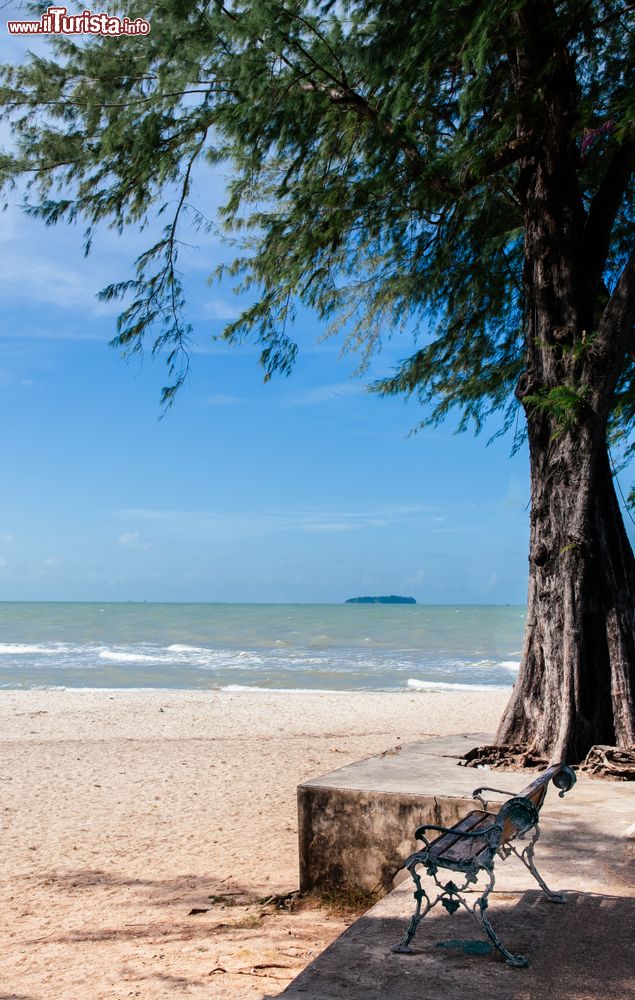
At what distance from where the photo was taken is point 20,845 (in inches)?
259

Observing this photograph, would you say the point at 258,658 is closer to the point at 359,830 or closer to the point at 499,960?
the point at 359,830

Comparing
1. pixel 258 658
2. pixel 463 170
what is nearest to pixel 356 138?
pixel 463 170

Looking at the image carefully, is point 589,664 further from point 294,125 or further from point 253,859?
point 294,125

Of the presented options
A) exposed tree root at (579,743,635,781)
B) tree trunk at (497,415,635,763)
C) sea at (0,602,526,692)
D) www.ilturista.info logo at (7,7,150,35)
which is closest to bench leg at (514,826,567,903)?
exposed tree root at (579,743,635,781)

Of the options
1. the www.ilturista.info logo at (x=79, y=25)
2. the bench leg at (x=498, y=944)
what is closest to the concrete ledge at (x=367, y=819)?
the bench leg at (x=498, y=944)

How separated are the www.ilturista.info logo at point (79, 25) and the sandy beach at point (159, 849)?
20.7ft

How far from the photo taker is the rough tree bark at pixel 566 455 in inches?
239

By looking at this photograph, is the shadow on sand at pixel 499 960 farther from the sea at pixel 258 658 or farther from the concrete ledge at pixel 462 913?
the sea at pixel 258 658

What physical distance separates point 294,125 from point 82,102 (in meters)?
1.77

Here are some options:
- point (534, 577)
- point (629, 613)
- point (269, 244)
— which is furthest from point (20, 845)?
point (269, 244)

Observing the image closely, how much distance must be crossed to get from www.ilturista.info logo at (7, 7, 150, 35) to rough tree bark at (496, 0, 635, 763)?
10.0 ft

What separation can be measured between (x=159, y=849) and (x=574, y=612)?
3.49 m

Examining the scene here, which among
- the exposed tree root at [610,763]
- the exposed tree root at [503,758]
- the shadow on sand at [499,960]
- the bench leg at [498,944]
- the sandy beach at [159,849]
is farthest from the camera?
the exposed tree root at [503,758]

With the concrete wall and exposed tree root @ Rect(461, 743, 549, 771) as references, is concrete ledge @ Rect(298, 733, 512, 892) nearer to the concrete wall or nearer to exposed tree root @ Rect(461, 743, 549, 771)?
the concrete wall
